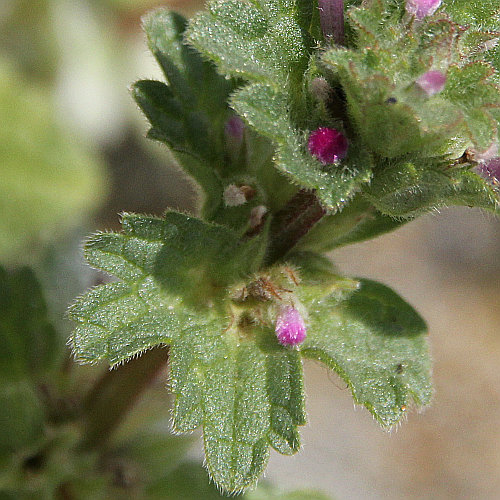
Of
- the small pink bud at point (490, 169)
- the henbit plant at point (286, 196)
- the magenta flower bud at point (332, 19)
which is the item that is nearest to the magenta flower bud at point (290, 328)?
the henbit plant at point (286, 196)

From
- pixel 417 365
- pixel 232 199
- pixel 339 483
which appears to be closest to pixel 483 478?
pixel 339 483

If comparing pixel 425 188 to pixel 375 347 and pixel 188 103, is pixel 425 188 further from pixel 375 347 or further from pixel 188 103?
pixel 188 103

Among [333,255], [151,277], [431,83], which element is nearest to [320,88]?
[431,83]

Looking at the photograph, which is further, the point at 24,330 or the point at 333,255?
the point at 333,255

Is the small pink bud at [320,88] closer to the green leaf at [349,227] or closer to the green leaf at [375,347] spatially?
the green leaf at [349,227]

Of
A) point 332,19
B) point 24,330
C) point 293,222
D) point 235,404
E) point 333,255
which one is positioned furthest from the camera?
point 333,255

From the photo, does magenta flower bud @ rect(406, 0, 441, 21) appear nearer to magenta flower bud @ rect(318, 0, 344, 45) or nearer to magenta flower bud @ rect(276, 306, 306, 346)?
magenta flower bud @ rect(318, 0, 344, 45)

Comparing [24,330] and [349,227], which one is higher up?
[349,227]

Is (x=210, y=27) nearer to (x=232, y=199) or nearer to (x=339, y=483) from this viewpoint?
(x=232, y=199)
